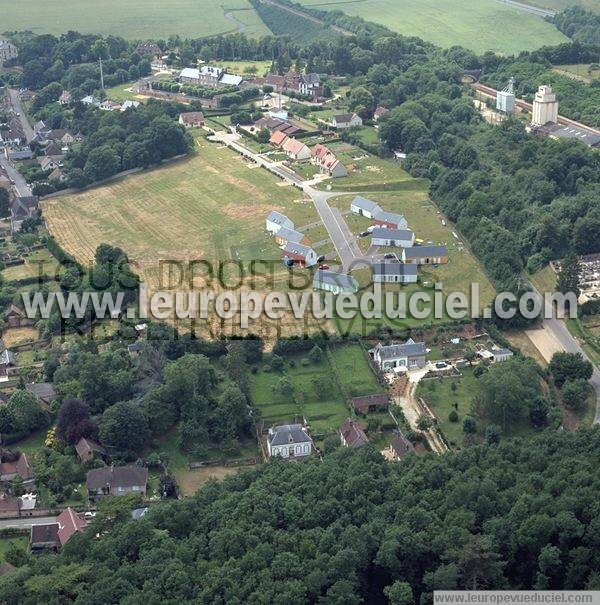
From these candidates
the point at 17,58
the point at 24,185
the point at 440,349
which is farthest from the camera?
the point at 17,58

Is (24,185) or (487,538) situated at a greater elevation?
(487,538)

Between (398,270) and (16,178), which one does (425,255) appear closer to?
(398,270)

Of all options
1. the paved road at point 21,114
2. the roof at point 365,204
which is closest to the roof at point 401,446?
the roof at point 365,204

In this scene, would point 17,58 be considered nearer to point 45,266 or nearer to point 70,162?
point 70,162

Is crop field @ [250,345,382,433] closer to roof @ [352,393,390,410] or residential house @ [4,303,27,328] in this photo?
roof @ [352,393,390,410]

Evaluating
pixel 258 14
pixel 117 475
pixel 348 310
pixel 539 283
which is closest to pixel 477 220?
pixel 539 283

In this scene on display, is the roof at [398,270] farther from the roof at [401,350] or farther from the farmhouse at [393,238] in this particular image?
the roof at [401,350]

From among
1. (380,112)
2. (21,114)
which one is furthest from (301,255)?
(21,114)
